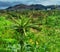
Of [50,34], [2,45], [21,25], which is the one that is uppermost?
[21,25]

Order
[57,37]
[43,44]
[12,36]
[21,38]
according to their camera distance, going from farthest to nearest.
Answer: [57,37] < [12,36] < [43,44] < [21,38]

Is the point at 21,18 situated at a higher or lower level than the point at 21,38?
higher

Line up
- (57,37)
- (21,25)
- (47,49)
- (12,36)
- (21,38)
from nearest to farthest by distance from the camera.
Result: (21,25) < (21,38) < (47,49) < (12,36) < (57,37)

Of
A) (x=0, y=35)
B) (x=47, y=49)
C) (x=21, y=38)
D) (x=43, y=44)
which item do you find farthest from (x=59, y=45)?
(x=21, y=38)

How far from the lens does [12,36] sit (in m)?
23.1

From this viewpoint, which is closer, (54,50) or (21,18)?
(21,18)

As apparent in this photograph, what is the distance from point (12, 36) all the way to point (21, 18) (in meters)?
15.1

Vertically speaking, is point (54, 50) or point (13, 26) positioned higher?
point (13, 26)

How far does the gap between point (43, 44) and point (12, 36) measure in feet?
10.2

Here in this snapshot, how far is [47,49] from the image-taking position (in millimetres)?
19344

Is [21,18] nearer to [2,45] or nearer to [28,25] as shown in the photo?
[28,25]

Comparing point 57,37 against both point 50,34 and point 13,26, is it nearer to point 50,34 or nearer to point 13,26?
point 50,34

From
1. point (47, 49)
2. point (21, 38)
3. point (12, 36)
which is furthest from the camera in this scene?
point (12, 36)

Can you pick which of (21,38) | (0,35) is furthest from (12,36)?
(21,38)
